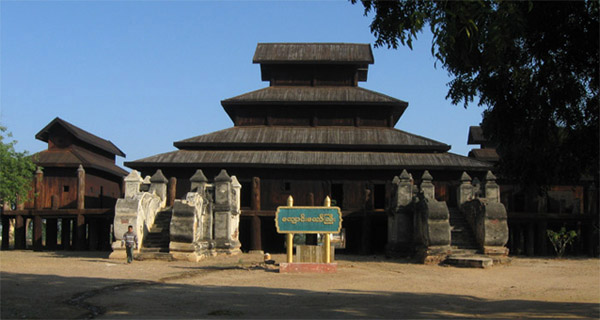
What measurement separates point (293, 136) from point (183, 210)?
12.8 meters

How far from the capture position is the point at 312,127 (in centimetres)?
3612

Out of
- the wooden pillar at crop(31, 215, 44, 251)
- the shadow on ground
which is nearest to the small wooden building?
the wooden pillar at crop(31, 215, 44, 251)

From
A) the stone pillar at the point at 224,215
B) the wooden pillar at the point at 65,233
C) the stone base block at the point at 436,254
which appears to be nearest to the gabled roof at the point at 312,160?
the stone pillar at the point at 224,215

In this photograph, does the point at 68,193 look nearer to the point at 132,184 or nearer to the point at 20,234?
the point at 20,234

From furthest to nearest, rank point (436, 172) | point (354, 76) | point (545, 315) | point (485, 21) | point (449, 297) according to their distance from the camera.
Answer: point (354, 76) < point (436, 172) < point (449, 297) < point (545, 315) < point (485, 21)

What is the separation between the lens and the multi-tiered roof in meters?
32.2

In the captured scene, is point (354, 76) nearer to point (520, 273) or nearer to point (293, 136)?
point (293, 136)

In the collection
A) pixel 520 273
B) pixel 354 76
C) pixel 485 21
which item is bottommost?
pixel 520 273

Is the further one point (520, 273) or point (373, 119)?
point (373, 119)

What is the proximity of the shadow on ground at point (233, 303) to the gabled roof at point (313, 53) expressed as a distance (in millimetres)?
24585

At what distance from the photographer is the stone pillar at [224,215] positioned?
87.4 feet

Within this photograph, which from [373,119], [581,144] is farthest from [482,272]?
[373,119]

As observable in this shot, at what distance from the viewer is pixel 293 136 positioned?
34875 mm

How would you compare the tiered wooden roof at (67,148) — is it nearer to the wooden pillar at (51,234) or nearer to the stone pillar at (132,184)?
the wooden pillar at (51,234)
